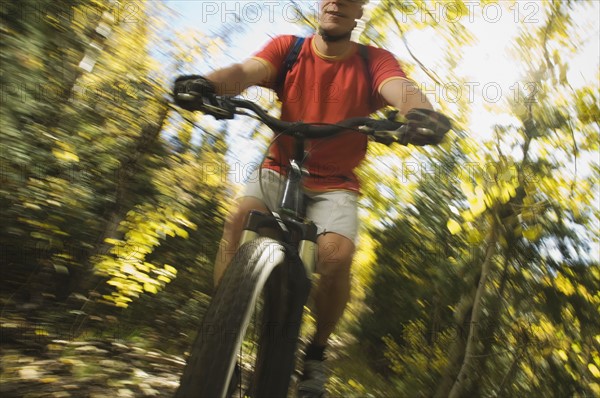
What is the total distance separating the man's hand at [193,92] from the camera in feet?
6.62

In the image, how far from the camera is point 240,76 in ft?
7.63

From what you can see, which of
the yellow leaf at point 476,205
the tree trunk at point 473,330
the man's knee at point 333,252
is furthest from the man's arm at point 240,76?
the tree trunk at point 473,330

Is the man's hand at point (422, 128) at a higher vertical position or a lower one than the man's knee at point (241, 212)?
higher

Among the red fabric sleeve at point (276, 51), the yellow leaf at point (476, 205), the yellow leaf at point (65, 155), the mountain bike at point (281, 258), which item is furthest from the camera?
the yellow leaf at point (65, 155)

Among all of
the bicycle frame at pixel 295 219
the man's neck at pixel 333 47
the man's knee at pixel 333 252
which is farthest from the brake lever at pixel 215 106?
the man's neck at pixel 333 47

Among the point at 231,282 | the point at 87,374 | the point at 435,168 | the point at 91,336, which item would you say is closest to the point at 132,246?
the point at 91,336

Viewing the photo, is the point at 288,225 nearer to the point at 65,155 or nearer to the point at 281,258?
the point at 281,258

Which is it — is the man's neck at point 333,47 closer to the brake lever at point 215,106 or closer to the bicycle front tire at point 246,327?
the brake lever at point 215,106

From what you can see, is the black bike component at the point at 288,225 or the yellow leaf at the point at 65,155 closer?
the black bike component at the point at 288,225

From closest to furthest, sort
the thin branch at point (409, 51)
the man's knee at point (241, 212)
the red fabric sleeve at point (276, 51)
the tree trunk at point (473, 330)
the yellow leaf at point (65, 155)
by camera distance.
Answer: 1. the man's knee at point (241, 212)
2. the red fabric sleeve at point (276, 51)
3. the yellow leaf at point (65, 155)
4. the tree trunk at point (473, 330)
5. the thin branch at point (409, 51)

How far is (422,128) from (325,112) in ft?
2.42

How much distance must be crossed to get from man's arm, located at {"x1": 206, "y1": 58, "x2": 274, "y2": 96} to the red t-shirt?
0.14ft

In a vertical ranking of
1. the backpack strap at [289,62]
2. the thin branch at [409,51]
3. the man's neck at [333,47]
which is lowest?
the backpack strap at [289,62]

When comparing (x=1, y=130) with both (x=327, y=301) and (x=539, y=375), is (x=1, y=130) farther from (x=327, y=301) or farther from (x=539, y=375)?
(x=539, y=375)
